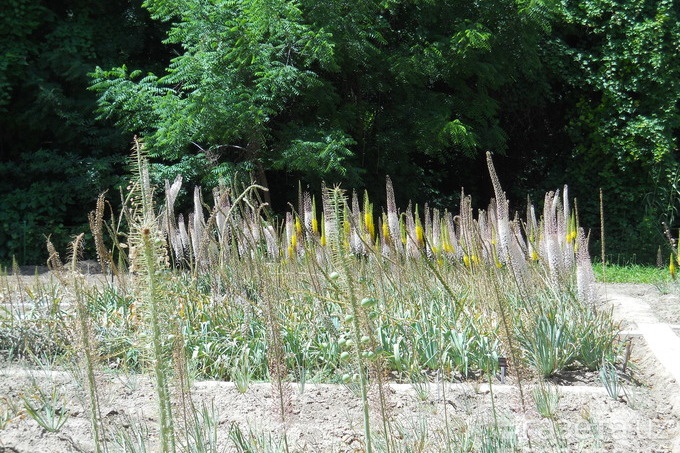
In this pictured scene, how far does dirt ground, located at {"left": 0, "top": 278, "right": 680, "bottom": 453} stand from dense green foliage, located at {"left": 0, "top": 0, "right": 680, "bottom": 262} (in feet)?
20.2

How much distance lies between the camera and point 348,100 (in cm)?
1155

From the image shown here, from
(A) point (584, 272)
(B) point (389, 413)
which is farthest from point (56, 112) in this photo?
(B) point (389, 413)

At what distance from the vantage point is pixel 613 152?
12.9 metres

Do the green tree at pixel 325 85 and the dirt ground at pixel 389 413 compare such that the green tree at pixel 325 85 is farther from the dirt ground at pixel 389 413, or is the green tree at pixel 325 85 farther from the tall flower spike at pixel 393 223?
the dirt ground at pixel 389 413

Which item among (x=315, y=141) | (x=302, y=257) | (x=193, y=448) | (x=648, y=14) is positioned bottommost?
(x=193, y=448)

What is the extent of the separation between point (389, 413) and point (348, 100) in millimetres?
9177

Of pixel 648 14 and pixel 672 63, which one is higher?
pixel 648 14

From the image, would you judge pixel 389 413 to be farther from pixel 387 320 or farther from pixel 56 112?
pixel 56 112

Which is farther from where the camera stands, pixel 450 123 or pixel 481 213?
pixel 450 123

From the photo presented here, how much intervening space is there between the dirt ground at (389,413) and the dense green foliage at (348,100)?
614 cm

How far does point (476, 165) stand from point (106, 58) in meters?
6.96

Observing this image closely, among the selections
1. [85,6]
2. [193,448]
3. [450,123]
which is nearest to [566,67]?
[450,123]

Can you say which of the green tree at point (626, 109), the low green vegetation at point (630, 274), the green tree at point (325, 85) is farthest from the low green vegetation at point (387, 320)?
the green tree at point (626, 109)

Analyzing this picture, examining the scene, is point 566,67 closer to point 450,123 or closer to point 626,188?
point 626,188
